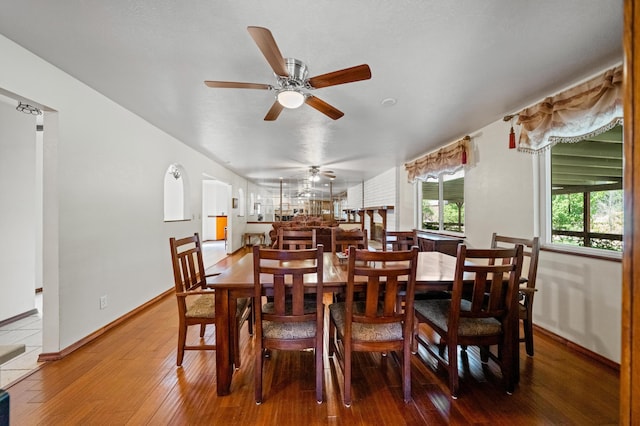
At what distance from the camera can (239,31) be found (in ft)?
5.52

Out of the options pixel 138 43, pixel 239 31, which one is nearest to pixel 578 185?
pixel 239 31

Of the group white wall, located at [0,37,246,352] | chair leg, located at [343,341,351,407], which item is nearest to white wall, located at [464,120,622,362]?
chair leg, located at [343,341,351,407]

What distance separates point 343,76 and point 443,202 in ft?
12.4

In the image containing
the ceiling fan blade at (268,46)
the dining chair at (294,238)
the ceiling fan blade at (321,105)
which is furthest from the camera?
the dining chair at (294,238)

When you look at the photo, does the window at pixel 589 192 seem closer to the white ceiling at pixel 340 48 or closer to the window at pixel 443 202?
the white ceiling at pixel 340 48

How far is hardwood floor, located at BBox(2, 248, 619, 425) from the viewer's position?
1591 mm

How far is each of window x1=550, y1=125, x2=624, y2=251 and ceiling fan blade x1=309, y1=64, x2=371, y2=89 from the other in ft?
7.23

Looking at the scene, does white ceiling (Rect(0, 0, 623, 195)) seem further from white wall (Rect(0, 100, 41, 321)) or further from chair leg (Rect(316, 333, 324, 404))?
chair leg (Rect(316, 333, 324, 404))

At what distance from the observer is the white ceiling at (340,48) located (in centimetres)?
152

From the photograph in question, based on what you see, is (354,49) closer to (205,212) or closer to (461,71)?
(461,71)

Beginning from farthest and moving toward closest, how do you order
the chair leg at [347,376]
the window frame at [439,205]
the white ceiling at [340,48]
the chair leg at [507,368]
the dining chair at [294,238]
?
the window frame at [439,205] → the dining chair at [294,238] → the chair leg at [507,368] → the chair leg at [347,376] → the white ceiling at [340,48]

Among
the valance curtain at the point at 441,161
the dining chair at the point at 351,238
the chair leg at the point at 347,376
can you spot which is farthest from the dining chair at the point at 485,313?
the valance curtain at the point at 441,161

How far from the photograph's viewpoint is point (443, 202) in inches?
189

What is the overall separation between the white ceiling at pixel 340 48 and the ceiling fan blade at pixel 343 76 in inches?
9.9
